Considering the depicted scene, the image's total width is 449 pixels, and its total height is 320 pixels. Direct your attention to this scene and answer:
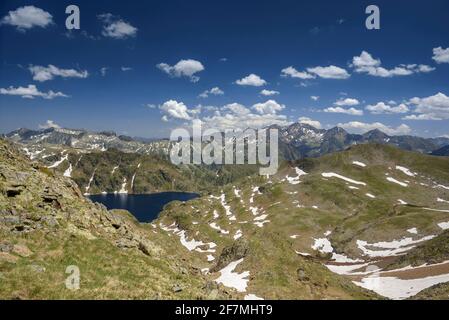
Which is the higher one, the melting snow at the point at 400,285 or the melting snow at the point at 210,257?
the melting snow at the point at 400,285

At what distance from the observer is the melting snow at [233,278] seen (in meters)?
58.9

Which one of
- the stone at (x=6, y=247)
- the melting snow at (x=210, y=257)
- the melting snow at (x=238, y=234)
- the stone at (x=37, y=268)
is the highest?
the stone at (x=6, y=247)

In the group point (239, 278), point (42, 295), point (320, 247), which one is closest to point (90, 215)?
point (42, 295)

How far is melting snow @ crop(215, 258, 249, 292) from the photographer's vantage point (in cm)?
5888

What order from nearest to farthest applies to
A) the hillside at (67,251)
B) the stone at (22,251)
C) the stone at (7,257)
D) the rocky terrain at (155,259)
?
the hillside at (67,251) < the stone at (7,257) < the rocky terrain at (155,259) < the stone at (22,251)

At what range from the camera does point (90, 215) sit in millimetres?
41312

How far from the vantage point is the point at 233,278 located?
6431cm

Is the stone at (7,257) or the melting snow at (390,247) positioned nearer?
the stone at (7,257)

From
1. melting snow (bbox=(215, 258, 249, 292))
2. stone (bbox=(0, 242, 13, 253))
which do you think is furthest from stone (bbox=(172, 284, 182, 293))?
melting snow (bbox=(215, 258, 249, 292))

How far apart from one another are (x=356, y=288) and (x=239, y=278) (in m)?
23.7

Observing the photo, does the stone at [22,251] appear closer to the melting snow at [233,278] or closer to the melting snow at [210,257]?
the melting snow at [233,278]

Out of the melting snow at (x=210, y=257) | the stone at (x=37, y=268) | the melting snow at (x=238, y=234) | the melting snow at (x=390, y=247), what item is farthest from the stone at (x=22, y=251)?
the melting snow at (x=238, y=234)

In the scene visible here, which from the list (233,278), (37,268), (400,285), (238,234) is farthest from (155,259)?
(238,234)
